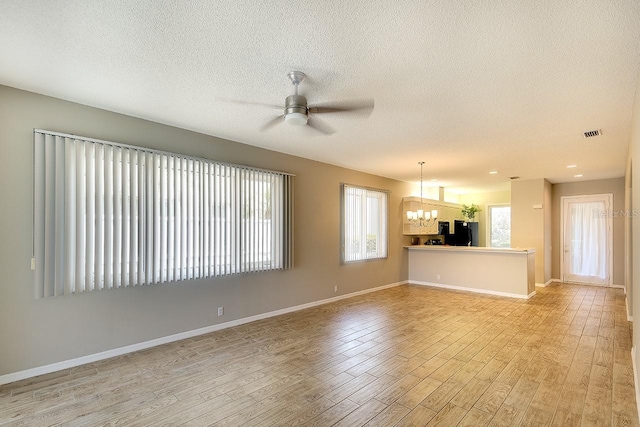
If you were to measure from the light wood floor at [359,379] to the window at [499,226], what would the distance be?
663 centimetres

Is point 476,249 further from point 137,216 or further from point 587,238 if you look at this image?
point 137,216

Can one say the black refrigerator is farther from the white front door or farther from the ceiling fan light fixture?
the ceiling fan light fixture

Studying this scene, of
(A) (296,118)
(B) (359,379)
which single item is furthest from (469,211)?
(A) (296,118)

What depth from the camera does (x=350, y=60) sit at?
2.49 m

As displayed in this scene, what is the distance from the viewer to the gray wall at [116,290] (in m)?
3.04

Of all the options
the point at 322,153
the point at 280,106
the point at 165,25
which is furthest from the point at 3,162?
the point at 322,153

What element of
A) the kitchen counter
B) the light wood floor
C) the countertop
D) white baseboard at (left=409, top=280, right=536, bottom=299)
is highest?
the countertop

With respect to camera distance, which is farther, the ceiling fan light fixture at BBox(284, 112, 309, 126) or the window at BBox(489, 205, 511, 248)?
the window at BBox(489, 205, 511, 248)

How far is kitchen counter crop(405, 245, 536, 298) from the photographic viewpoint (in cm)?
662

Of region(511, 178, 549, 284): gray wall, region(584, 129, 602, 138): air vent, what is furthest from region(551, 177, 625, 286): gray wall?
region(584, 129, 602, 138): air vent

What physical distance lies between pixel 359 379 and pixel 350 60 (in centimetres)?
281

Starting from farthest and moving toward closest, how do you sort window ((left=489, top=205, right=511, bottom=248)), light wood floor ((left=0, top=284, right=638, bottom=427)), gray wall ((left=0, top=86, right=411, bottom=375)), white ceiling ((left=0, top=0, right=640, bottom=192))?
window ((left=489, top=205, right=511, bottom=248)) < gray wall ((left=0, top=86, right=411, bottom=375)) < light wood floor ((left=0, top=284, right=638, bottom=427)) < white ceiling ((left=0, top=0, right=640, bottom=192))

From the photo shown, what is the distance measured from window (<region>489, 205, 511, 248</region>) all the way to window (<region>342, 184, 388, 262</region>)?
5.72m

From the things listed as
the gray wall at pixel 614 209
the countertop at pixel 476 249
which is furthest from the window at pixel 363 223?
the gray wall at pixel 614 209
